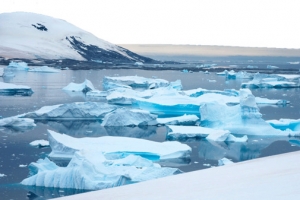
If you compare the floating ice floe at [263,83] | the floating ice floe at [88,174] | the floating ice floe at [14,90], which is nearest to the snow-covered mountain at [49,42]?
the floating ice floe at [263,83]

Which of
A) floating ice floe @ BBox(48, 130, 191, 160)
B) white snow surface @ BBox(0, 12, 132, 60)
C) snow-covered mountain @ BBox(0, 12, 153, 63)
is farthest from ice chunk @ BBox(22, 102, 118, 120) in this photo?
white snow surface @ BBox(0, 12, 132, 60)

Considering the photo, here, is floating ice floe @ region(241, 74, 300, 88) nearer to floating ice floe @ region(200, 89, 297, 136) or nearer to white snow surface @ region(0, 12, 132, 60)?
floating ice floe @ region(200, 89, 297, 136)

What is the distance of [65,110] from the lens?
7430mm

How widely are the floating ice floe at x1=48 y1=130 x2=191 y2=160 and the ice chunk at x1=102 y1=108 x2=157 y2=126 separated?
1753 mm

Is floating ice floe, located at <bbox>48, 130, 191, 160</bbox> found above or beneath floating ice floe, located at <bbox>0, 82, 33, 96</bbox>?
above

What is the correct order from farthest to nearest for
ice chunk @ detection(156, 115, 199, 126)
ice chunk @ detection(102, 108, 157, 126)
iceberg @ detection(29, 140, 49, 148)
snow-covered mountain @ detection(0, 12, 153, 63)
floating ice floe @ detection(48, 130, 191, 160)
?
snow-covered mountain @ detection(0, 12, 153, 63)
ice chunk @ detection(156, 115, 199, 126)
ice chunk @ detection(102, 108, 157, 126)
iceberg @ detection(29, 140, 49, 148)
floating ice floe @ detection(48, 130, 191, 160)

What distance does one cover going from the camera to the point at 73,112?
294 inches

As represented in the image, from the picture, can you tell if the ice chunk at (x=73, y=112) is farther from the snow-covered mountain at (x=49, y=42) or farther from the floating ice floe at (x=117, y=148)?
the snow-covered mountain at (x=49, y=42)

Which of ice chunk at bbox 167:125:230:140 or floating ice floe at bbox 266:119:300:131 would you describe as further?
floating ice floe at bbox 266:119:300:131

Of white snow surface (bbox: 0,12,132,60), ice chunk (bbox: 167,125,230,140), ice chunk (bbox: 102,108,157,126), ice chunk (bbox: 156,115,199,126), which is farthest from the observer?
white snow surface (bbox: 0,12,132,60)

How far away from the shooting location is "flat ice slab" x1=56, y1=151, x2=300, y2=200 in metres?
2.56

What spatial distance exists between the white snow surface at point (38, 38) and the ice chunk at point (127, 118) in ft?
105

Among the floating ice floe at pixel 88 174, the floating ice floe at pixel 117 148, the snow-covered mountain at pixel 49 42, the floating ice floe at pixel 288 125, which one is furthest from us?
the snow-covered mountain at pixel 49 42

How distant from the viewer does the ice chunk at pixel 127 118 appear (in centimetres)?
698
